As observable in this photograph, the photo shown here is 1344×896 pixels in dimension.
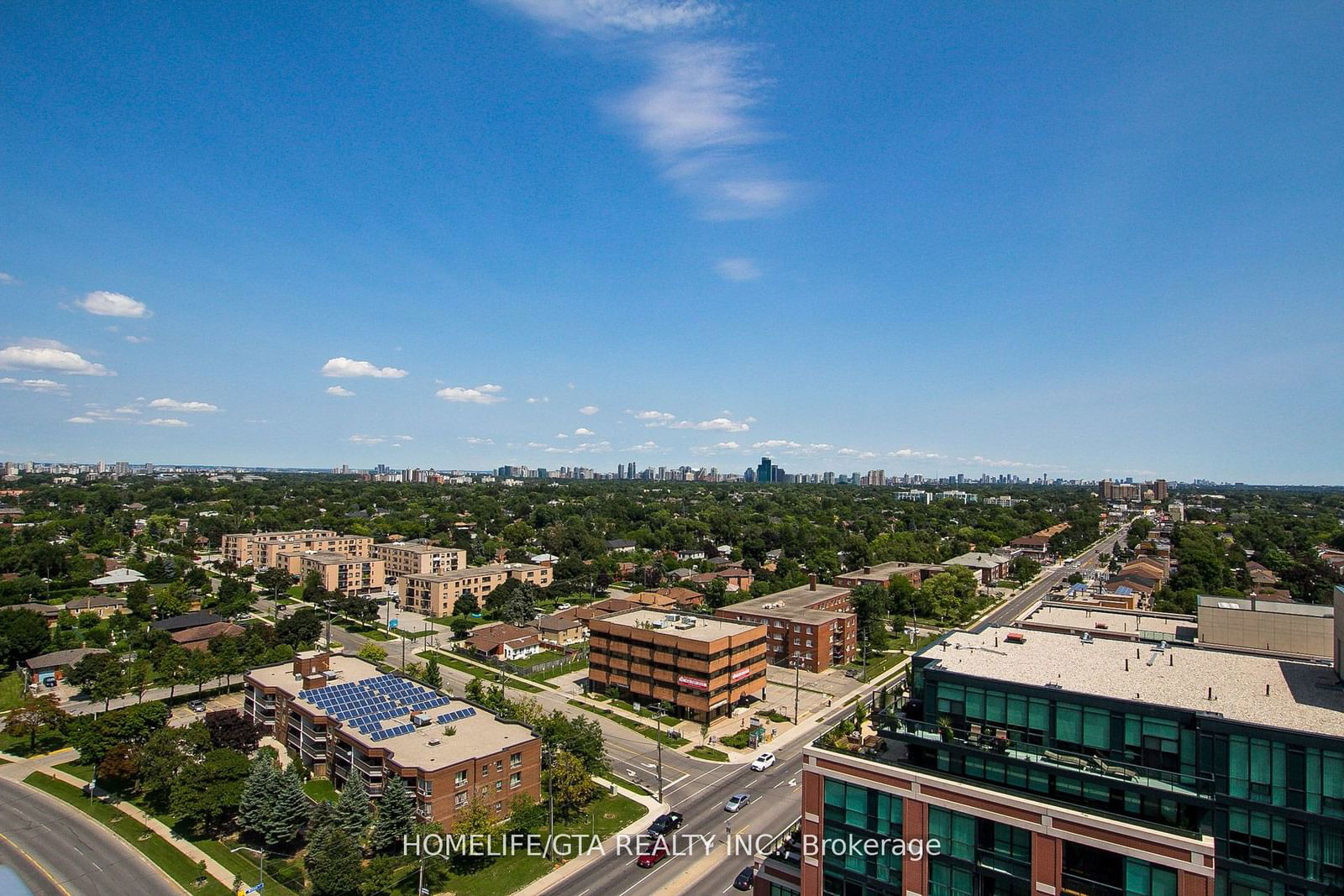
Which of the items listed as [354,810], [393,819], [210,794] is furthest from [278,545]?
[393,819]

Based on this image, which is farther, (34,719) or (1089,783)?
(34,719)

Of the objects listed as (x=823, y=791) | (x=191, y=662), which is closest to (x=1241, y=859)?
(x=823, y=791)

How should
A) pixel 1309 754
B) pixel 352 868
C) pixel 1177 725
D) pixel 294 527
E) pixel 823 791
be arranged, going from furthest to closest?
1. pixel 294 527
2. pixel 352 868
3. pixel 823 791
4. pixel 1177 725
5. pixel 1309 754

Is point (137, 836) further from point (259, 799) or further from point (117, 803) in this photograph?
point (259, 799)

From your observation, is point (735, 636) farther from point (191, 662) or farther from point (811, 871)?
point (191, 662)

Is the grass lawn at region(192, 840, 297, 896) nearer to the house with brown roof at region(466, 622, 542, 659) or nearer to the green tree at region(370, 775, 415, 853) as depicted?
the green tree at region(370, 775, 415, 853)

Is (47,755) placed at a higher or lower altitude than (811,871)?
lower
